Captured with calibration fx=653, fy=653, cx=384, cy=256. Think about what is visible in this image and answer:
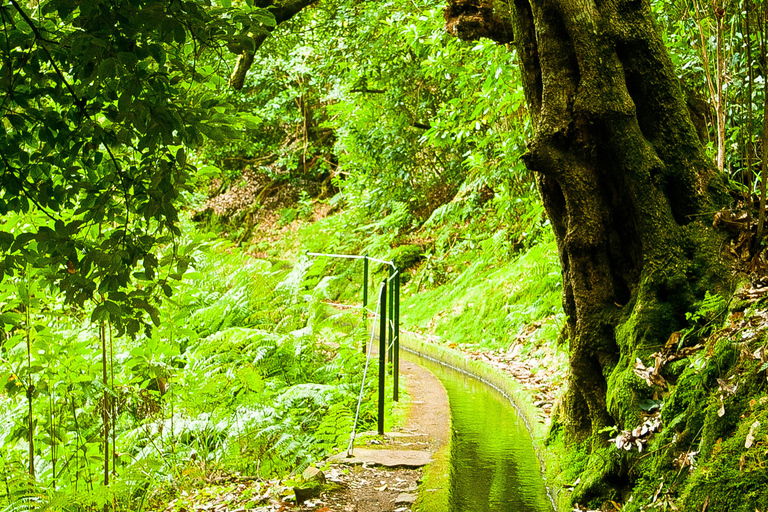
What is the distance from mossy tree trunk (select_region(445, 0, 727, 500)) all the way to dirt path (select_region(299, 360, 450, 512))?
1053 mm

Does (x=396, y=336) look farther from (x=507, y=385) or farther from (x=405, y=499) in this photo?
(x=405, y=499)

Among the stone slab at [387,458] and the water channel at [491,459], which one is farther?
the stone slab at [387,458]

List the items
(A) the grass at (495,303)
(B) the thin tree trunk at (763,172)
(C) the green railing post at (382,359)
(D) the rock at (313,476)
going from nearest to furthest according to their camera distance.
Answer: (B) the thin tree trunk at (763,172) → (D) the rock at (313,476) → (C) the green railing post at (382,359) → (A) the grass at (495,303)

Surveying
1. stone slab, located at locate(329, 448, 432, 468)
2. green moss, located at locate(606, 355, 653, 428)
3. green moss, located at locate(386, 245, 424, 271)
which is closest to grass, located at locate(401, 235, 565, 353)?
green moss, located at locate(386, 245, 424, 271)

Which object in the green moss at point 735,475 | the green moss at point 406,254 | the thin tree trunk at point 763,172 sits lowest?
the green moss at point 735,475

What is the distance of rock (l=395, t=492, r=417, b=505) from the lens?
3.48 m

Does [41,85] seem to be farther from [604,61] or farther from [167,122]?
[604,61]

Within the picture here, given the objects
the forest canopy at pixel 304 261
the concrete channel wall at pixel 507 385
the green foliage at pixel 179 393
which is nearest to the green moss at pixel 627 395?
the forest canopy at pixel 304 261

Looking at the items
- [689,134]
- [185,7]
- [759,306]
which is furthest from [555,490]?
[185,7]

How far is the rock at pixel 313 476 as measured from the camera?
11.9 feet

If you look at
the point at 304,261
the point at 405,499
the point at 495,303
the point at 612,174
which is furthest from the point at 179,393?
the point at 495,303

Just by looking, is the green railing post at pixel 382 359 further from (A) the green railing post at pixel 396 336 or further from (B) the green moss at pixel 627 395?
(B) the green moss at pixel 627 395

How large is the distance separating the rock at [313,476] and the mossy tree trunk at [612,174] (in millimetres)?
1518

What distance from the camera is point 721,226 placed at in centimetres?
342
